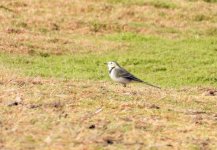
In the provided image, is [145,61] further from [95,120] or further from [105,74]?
[95,120]

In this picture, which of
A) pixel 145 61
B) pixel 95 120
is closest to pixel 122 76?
pixel 95 120

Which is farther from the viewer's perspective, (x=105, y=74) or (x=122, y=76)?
(x=105, y=74)

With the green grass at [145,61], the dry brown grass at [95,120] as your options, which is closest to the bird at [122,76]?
the dry brown grass at [95,120]

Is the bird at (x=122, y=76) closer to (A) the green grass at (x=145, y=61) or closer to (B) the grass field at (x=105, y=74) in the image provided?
(B) the grass field at (x=105, y=74)

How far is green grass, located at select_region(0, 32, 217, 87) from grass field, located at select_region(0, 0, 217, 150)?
3 centimetres

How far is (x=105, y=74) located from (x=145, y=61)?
2.25 meters

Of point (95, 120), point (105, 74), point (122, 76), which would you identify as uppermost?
point (105, 74)

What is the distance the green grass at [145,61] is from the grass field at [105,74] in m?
0.03

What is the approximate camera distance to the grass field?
7.57m

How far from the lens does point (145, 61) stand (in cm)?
1878

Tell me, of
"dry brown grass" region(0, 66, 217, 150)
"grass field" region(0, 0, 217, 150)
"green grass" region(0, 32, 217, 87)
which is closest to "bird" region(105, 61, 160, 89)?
"grass field" region(0, 0, 217, 150)

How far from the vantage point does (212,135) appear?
325 inches


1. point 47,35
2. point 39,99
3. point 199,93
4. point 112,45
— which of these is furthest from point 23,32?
point 39,99

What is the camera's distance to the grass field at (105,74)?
24.8ft
